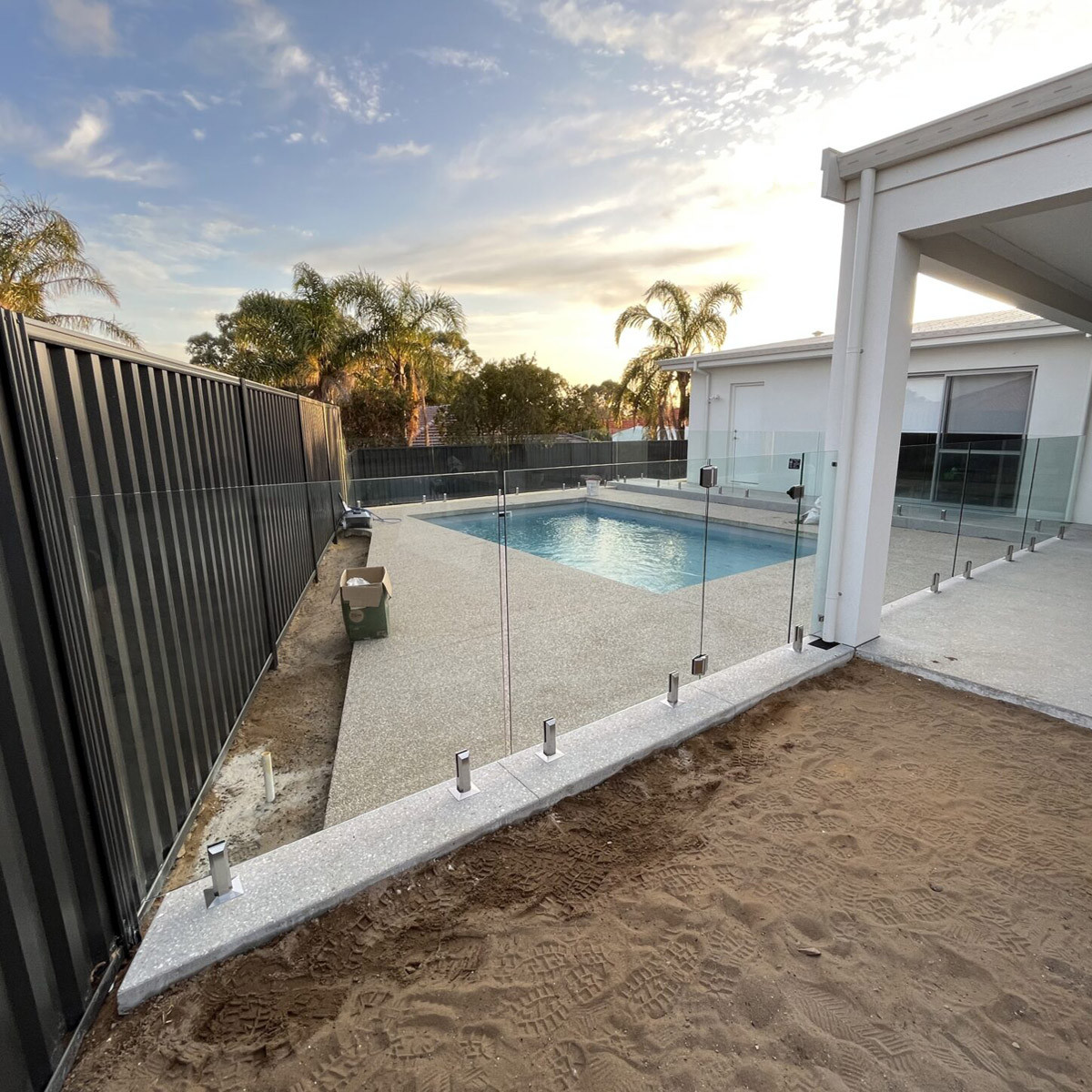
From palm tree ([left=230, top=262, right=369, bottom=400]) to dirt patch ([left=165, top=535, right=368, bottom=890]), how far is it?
541 inches

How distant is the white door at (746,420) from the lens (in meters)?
12.7

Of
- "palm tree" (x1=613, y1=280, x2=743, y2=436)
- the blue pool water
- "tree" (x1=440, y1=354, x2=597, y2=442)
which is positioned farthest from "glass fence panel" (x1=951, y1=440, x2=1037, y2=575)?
"tree" (x1=440, y1=354, x2=597, y2=442)

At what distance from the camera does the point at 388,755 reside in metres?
3.18

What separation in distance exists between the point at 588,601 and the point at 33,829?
3.52 m

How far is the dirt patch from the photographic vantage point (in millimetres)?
2732

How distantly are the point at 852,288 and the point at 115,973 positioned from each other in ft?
16.5

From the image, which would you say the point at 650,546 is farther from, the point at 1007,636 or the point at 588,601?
the point at 1007,636

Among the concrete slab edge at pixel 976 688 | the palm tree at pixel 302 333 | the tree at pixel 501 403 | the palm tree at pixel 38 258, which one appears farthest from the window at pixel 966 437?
the palm tree at pixel 302 333

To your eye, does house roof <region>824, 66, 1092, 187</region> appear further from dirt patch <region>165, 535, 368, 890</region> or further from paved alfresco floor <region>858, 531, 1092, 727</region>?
dirt patch <region>165, 535, 368, 890</region>

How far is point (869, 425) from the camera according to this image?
3910mm

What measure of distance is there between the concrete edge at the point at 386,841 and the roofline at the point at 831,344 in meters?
4.87

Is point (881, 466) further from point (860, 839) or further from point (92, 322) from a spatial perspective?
point (92, 322)

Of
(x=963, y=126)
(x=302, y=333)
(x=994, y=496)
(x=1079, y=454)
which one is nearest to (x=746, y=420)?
(x=1079, y=454)

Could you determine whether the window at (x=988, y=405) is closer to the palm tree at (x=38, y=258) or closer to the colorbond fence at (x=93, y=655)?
the colorbond fence at (x=93, y=655)
